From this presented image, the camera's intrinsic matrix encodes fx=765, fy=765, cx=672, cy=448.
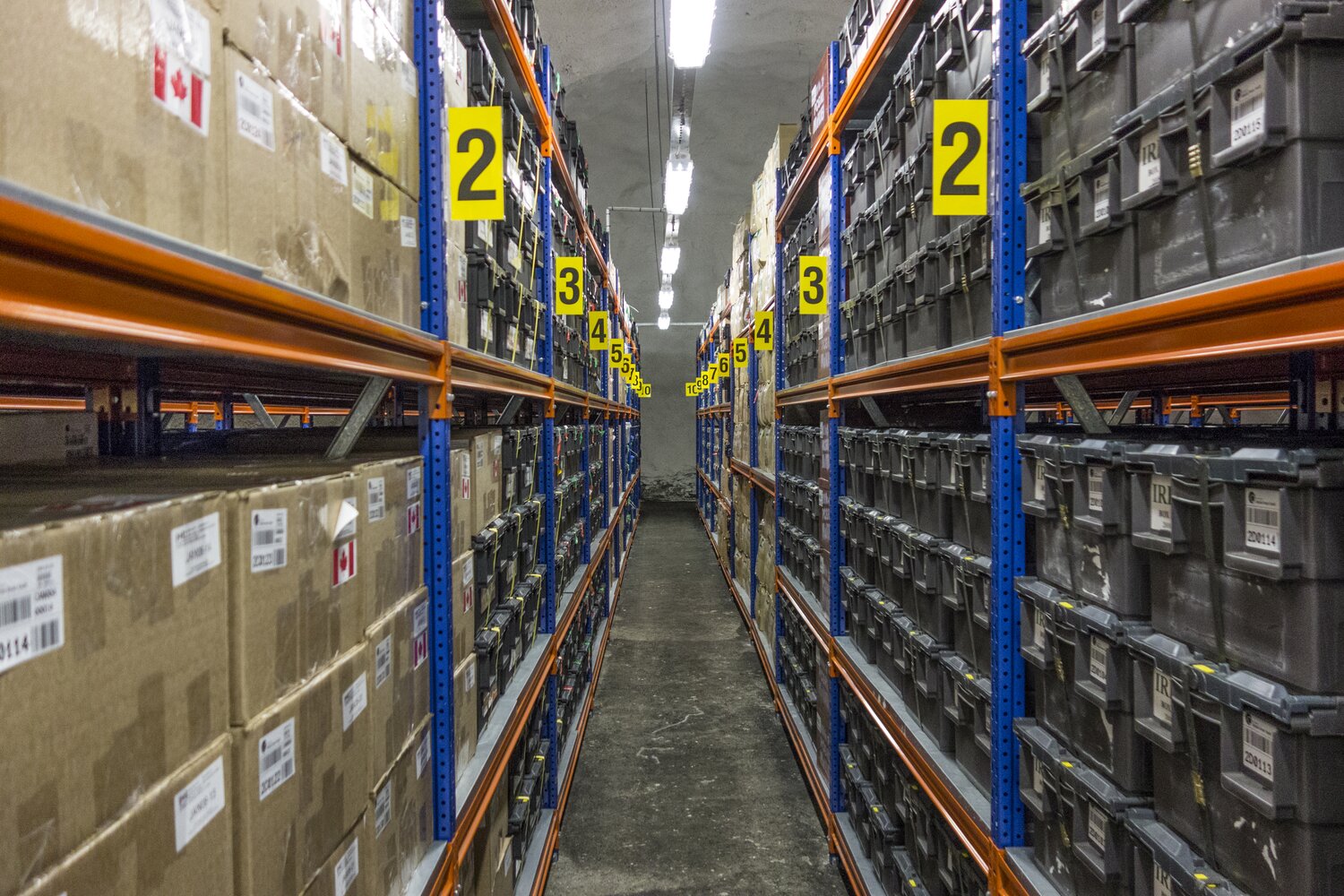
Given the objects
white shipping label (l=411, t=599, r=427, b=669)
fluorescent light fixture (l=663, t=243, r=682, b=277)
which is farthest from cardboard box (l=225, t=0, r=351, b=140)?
fluorescent light fixture (l=663, t=243, r=682, b=277)

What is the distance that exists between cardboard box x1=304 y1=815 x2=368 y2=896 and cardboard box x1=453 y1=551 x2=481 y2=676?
0.63 metres

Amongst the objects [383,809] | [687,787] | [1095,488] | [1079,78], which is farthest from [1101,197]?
[687,787]

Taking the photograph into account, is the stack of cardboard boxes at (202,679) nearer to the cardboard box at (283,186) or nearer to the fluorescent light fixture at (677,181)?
the cardboard box at (283,186)

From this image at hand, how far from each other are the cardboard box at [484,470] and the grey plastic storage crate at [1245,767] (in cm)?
169

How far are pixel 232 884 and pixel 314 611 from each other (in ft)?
1.23

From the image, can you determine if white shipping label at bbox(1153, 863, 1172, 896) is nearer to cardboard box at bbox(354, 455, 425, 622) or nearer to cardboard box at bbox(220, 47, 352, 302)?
cardboard box at bbox(354, 455, 425, 622)

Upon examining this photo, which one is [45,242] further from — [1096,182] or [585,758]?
[585,758]

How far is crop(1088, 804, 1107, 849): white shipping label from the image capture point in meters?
1.43

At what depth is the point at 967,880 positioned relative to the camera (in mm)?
2062

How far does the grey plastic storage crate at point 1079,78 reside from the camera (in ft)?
4.50

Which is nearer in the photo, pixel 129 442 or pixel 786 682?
pixel 129 442

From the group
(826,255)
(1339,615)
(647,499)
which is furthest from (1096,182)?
(647,499)

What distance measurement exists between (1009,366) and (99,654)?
5.67 feet

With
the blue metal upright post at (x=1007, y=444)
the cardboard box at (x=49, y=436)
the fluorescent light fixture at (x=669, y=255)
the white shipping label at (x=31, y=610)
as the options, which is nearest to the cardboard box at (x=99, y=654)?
the white shipping label at (x=31, y=610)
